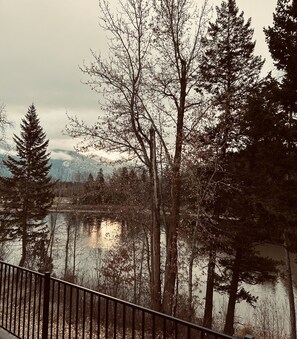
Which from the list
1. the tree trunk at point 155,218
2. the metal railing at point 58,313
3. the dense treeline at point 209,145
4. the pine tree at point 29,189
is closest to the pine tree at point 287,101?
the dense treeline at point 209,145

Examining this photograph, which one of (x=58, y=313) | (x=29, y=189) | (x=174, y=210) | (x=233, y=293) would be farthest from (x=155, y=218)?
(x=29, y=189)

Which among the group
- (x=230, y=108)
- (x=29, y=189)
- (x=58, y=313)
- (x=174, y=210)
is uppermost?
(x=230, y=108)

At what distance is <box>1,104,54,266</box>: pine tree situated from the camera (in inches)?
918

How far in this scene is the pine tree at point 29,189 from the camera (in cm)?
2331

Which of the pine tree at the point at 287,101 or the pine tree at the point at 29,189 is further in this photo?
the pine tree at the point at 29,189

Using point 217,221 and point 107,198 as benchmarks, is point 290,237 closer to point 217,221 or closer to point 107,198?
point 217,221

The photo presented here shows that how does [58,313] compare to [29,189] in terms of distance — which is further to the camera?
[29,189]

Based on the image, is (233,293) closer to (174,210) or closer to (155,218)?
(174,210)

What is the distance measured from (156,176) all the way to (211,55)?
18.1 ft

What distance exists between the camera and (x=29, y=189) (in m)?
23.6

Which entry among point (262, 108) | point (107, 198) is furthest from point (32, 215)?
point (262, 108)

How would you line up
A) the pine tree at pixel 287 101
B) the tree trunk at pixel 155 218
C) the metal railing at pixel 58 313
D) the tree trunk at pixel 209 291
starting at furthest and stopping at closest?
the tree trunk at pixel 209 291, the tree trunk at pixel 155 218, the pine tree at pixel 287 101, the metal railing at pixel 58 313

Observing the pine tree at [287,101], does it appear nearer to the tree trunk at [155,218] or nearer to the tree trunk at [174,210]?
the tree trunk at [174,210]

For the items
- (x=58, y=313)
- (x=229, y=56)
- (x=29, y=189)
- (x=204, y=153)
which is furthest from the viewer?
(x=29, y=189)
